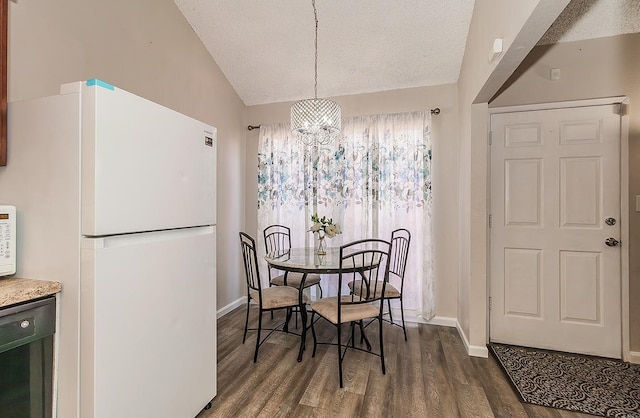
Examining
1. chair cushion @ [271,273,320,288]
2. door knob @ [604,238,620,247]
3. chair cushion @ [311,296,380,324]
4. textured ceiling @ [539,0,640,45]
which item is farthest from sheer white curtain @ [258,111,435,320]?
door knob @ [604,238,620,247]

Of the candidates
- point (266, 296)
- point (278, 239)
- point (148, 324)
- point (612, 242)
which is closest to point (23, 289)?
point (148, 324)

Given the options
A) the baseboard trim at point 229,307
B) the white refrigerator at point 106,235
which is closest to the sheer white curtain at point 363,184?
the baseboard trim at point 229,307

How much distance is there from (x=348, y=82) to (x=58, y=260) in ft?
9.75

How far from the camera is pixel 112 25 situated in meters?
2.14

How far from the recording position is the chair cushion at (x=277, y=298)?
7.98 ft

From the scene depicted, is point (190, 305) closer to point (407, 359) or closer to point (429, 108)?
point (407, 359)

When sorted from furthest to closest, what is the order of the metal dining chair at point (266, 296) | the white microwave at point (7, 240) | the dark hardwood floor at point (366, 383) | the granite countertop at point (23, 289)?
the metal dining chair at point (266, 296) → the dark hardwood floor at point (366, 383) → the white microwave at point (7, 240) → the granite countertop at point (23, 289)

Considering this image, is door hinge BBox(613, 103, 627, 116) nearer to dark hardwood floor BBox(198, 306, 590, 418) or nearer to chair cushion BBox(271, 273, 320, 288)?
dark hardwood floor BBox(198, 306, 590, 418)

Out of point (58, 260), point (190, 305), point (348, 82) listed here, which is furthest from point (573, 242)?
point (58, 260)

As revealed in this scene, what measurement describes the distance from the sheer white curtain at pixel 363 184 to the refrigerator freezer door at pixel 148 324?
72.6 inches

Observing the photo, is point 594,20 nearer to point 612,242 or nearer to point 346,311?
point 612,242

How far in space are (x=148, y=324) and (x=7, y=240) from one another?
25.5 inches

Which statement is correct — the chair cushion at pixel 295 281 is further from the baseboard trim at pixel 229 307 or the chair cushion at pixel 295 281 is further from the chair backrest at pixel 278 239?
the baseboard trim at pixel 229 307

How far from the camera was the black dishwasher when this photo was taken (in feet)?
3.45
